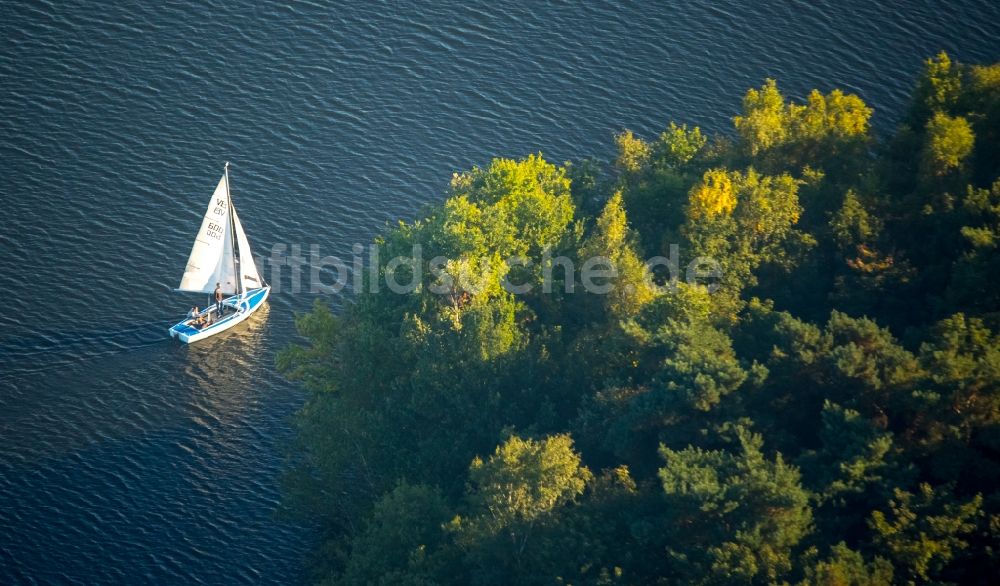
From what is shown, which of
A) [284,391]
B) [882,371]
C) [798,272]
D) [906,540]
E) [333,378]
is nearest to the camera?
[906,540]

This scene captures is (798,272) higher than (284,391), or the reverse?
(798,272)

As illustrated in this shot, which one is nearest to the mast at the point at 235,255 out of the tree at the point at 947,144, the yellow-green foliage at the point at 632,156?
the yellow-green foliage at the point at 632,156

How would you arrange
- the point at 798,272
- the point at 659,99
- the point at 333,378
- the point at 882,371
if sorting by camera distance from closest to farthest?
the point at 882,371 < the point at 798,272 < the point at 333,378 < the point at 659,99

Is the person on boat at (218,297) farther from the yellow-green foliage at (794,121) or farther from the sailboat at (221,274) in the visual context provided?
the yellow-green foliage at (794,121)

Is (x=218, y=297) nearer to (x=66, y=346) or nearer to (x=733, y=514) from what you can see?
(x=66, y=346)

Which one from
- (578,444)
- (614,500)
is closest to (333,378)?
(578,444)

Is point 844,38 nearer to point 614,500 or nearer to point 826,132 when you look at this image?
point 826,132

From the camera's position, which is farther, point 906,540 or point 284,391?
point 284,391
